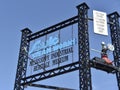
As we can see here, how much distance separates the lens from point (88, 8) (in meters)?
22.3

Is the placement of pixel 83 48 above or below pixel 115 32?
below

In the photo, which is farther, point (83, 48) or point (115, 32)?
point (115, 32)

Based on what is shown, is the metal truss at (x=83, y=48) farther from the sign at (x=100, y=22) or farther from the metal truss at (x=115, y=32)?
the metal truss at (x=115, y=32)

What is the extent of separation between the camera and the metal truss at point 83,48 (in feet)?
65.0

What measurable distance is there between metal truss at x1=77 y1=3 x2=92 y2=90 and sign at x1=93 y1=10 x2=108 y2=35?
0.65m

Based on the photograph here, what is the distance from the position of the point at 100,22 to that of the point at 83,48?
2.47 metres

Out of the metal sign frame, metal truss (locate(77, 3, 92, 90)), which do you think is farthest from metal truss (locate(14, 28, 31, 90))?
metal truss (locate(77, 3, 92, 90))

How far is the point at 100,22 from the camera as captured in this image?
73.1 ft

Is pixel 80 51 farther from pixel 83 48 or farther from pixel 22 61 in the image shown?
pixel 22 61

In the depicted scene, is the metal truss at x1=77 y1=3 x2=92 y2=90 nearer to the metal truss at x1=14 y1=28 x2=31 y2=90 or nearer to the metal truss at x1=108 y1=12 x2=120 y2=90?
the metal truss at x1=108 y1=12 x2=120 y2=90

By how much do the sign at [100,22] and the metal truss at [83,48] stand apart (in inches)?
25.6

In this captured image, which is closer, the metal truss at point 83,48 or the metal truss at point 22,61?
the metal truss at point 83,48

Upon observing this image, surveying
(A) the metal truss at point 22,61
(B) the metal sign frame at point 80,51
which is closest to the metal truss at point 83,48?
(B) the metal sign frame at point 80,51

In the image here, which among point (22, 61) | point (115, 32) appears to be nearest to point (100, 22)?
point (115, 32)
